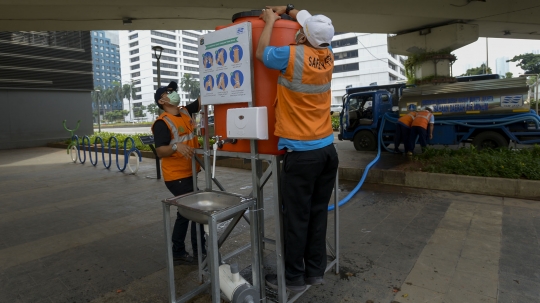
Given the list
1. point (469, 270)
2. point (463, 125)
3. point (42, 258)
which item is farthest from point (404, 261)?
point (463, 125)

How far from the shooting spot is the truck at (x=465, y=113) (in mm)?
9422

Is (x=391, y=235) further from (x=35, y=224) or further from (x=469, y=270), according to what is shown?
(x=35, y=224)

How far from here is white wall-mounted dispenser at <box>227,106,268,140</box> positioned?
7.83ft

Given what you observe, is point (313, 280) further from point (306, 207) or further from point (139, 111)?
point (139, 111)

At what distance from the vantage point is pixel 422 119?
9.80 meters

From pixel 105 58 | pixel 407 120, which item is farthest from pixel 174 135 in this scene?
pixel 105 58

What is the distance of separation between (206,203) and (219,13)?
Result: 8322 mm

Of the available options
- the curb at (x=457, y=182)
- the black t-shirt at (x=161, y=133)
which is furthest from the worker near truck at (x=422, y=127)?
the black t-shirt at (x=161, y=133)

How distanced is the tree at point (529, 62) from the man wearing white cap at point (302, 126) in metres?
51.6

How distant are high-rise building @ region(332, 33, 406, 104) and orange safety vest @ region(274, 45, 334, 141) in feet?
189

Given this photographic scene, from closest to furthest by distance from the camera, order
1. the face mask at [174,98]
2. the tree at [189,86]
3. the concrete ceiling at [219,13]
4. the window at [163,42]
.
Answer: the face mask at [174,98] < the concrete ceiling at [219,13] < the tree at [189,86] < the window at [163,42]

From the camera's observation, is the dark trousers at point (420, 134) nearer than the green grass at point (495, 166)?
No

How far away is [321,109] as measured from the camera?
2484mm

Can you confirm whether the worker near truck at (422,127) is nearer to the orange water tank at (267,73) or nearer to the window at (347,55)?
the orange water tank at (267,73)
